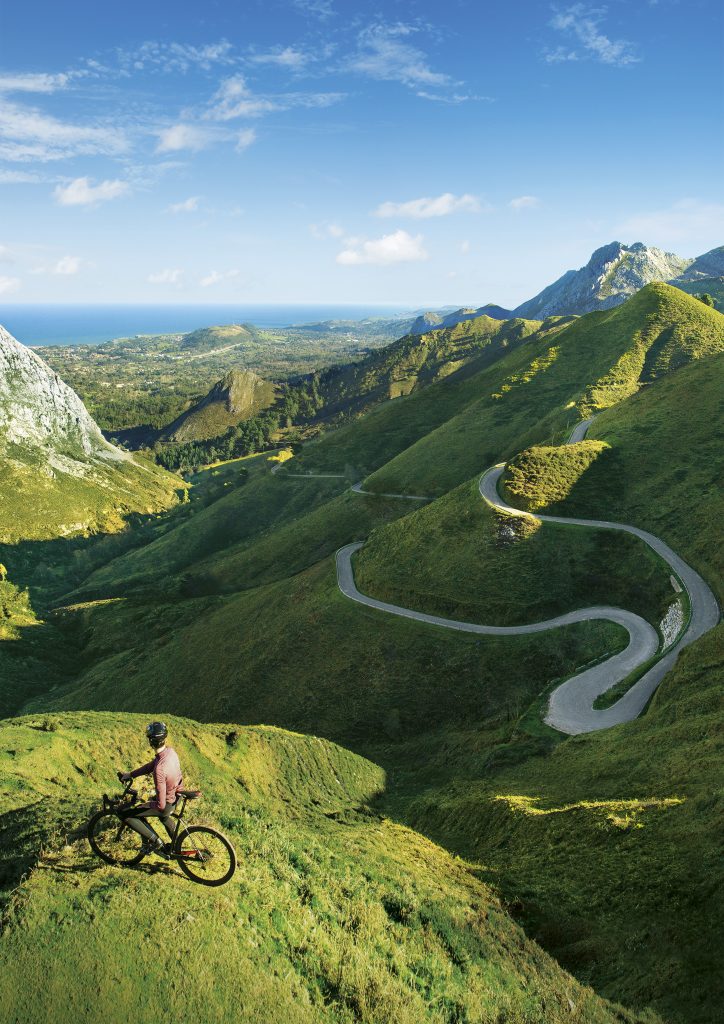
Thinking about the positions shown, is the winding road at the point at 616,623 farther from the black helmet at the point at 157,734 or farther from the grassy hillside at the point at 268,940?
the black helmet at the point at 157,734

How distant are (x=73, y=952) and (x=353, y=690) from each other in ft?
146

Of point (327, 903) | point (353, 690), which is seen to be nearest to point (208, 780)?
point (327, 903)

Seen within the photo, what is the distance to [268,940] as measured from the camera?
42.4 ft

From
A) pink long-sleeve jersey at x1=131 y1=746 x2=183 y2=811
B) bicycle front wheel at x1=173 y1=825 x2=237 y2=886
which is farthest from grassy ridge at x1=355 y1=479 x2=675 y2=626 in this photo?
pink long-sleeve jersey at x1=131 y1=746 x2=183 y2=811

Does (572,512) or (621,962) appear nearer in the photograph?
(621,962)

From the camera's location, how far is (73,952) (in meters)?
11.2

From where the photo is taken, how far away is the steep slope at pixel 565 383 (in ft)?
385

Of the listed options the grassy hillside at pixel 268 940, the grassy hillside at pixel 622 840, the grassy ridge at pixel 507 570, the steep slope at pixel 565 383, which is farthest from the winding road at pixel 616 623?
the steep slope at pixel 565 383

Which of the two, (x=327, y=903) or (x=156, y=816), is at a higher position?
(x=156, y=816)

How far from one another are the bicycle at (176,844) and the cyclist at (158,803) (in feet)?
0.51

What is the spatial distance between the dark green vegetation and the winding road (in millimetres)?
1717

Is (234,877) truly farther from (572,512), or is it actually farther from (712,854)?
(572,512)

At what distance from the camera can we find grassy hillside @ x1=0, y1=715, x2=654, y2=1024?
11094 millimetres

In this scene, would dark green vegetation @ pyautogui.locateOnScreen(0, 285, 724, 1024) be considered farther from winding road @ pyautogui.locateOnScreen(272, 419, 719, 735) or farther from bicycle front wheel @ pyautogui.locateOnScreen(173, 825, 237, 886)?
winding road @ pyautogui.locateOnScreen(272, 419, 719, 735)
